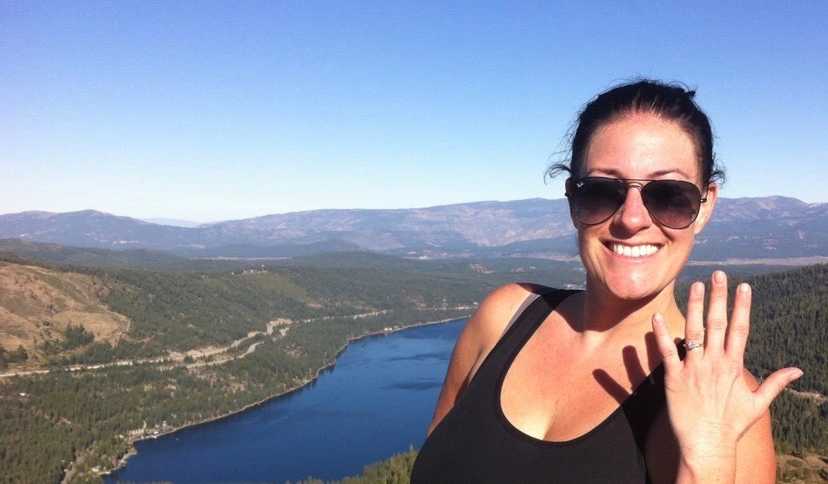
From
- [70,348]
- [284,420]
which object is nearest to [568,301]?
[284,420]

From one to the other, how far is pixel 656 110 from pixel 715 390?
961 mm

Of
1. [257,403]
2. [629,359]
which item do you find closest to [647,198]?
[629,359]

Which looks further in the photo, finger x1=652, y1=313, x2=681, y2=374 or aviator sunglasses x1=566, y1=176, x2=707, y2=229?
aviator sunglasses x1=566, y1=176, x2=707, y2=229

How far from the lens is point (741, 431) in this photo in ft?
4.81

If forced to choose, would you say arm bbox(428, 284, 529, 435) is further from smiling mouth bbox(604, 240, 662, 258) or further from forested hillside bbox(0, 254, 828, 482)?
forested hillside bbox(0, 254, 828, 482)

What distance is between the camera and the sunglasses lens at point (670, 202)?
1993mm

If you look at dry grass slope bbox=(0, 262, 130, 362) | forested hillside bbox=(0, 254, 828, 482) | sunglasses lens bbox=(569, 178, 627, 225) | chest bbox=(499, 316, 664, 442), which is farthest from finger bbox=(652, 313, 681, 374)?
dry grass slope bbox=(0, 262, 130, 362)

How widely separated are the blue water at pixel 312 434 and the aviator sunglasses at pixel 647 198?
58.9 metres

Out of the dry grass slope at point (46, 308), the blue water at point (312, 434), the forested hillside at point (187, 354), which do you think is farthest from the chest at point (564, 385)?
the dry grass slope at point (46, 308)

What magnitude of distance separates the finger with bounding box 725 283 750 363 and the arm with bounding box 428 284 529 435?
1177mm

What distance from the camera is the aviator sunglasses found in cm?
200

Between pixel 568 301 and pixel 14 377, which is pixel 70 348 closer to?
pixel 14 377

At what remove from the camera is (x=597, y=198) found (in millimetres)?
2137

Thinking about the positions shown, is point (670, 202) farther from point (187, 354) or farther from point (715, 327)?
point (187, 354)
